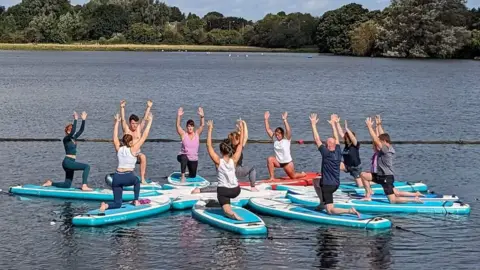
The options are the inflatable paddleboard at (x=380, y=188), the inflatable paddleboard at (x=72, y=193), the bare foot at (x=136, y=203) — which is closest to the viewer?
the bare foot at (x=136, y=203)

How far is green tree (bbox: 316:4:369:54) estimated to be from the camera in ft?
606

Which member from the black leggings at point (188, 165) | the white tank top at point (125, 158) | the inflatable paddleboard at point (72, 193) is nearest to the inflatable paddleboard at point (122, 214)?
the inflatable paddleboard at point (72, 193)

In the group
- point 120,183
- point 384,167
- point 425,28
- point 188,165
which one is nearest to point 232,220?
point 120,183

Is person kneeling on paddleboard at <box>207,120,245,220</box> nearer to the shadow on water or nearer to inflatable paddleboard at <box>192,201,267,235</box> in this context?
inflatable paddleboard at <box>192,201,267,235</box>

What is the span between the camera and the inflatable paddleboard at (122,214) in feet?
66.6

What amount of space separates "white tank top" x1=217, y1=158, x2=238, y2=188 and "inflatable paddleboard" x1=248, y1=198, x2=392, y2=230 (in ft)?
7.47

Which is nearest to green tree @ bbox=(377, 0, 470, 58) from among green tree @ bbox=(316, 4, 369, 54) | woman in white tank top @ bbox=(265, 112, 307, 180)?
green tree @ bbox=(316, 4, 369, 54)

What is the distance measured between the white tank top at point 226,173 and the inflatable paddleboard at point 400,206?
3276mm

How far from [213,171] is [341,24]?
525 feet

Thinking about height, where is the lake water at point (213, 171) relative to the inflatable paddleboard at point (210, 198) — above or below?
below

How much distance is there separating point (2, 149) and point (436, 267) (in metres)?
22.6

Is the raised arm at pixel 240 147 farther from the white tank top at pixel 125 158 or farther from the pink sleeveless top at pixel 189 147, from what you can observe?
the pink sleeveless top at pixel 189 147

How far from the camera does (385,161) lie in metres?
21.8

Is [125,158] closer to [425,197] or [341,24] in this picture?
[425,197]
